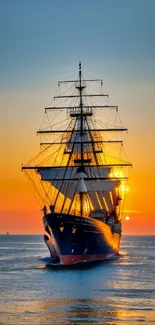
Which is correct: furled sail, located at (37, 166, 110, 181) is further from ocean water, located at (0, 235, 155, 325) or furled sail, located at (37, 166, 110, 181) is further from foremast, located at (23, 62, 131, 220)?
ocean water, located at (0, 235, 155, 325)

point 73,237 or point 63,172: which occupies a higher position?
point 63,172

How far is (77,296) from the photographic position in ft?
181

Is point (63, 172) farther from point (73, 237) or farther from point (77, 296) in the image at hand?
point (77, 296)

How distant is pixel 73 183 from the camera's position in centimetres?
12600

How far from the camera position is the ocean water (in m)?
43.1

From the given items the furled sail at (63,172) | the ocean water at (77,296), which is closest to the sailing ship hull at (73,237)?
the ocean water at (77,296)

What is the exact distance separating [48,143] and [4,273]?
131 feet

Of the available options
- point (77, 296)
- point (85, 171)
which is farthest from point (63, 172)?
point (77, 296)

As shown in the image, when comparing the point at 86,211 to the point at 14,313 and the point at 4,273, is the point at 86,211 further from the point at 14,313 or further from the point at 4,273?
the point at 14,313

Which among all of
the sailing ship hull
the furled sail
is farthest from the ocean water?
the furled sail

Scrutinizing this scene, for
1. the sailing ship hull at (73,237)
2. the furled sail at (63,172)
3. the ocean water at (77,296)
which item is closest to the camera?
the ocean water at (77,296)

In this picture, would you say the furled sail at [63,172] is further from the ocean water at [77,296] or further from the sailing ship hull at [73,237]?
the ocean water at [77,296]

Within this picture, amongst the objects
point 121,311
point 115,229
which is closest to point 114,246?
point 115,229

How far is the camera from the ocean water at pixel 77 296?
4312 cm
